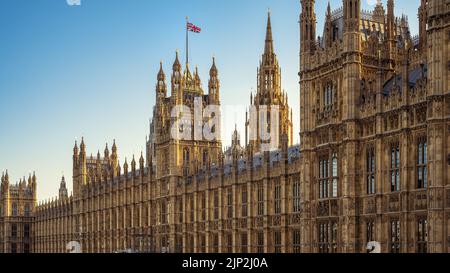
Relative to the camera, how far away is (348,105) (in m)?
51.2

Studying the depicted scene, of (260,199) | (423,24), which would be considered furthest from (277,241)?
(423,24)

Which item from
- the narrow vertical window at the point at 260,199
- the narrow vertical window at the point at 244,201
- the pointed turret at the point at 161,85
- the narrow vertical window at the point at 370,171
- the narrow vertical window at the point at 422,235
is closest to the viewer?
the narrow vertical window at the point at 422,235

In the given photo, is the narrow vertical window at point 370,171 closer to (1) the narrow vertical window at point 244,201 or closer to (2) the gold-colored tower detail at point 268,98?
(1) the narrow vertical window at point 244,201

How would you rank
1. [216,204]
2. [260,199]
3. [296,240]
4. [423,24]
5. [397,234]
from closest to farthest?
[397,234], [423,24], [296,240], [260,199], [216,204]

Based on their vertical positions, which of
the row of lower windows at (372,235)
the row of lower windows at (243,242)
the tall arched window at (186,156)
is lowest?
the row of lower windows at (243,242)

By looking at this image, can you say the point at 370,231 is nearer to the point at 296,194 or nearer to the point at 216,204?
the point at 296,194

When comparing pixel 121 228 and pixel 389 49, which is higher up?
pixel 389 49

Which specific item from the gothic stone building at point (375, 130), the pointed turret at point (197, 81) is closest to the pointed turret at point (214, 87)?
the pointed turret at point (197, 81)

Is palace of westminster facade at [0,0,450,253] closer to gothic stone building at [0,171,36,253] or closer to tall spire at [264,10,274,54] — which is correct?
tall spire at [264,10,274,54]

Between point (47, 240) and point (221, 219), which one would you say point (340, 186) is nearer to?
point (221, 219)

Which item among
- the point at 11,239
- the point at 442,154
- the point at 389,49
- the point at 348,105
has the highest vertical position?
the point at 389,49

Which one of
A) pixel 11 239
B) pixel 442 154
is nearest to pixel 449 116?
pixel 442 154

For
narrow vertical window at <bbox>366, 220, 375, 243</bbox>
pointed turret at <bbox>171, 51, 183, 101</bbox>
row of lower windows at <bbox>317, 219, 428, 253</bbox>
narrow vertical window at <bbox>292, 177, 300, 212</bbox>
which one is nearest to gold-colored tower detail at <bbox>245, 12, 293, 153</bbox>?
pointed turret at <bbox>171, 51, 183, 101</bbox>
